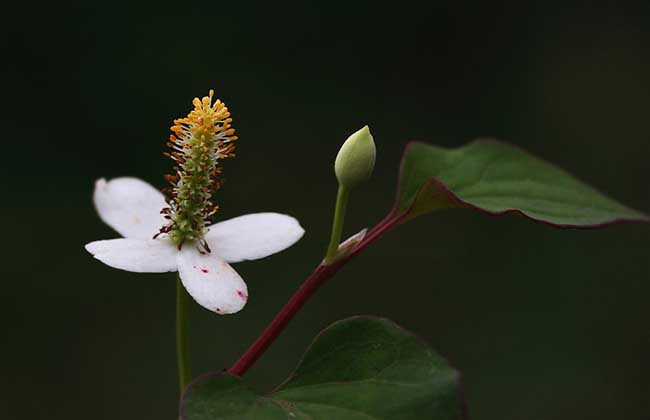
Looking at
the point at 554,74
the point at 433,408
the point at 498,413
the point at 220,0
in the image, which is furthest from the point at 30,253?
the point at 433,408

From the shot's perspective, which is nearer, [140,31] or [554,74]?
[140,31]

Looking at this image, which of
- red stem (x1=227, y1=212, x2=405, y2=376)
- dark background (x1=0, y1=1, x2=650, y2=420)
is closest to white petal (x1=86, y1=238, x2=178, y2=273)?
red stem (x1=227, y1=212, x2=405, y2=376)

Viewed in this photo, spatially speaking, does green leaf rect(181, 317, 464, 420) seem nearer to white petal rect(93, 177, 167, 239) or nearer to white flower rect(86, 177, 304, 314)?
white flower rect(86, 177, 304, 314)

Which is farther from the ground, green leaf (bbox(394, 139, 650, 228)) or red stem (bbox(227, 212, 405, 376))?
green leaf (bbox(394, 139, 650, 228))

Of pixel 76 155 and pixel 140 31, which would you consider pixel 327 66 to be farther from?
pixel 76 155

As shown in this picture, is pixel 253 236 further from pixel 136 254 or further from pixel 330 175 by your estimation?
pixel 330 175

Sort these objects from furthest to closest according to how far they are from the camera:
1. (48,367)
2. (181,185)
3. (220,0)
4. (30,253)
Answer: (220,0)
(30,253)
(48,367)
(181,185)

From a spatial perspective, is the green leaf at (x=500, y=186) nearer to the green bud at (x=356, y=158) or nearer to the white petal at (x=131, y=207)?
the green bud at (x=356, y=158)
